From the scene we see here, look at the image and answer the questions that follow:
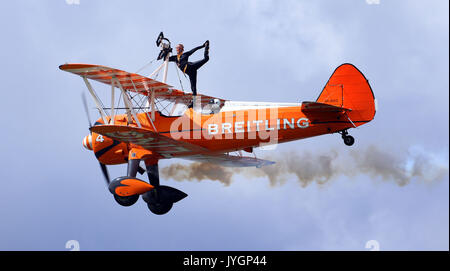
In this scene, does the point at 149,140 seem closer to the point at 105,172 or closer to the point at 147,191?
the point at 147,191

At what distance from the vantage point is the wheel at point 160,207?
68.5ft

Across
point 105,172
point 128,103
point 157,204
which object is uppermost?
point 128,103

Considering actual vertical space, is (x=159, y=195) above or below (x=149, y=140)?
below

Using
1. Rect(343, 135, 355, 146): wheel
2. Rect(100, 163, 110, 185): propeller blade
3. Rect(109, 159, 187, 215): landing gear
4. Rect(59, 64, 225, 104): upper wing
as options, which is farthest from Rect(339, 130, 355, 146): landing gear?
Rect(100, 163, 110, 185): propeller blade

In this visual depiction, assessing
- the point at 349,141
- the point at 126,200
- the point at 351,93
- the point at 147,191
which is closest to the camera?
the point at 349,141

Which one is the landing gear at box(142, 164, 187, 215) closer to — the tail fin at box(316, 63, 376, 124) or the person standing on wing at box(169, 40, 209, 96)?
the person standing on wing at box(169, 40, 209, 96)

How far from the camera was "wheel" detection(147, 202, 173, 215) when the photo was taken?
20875 millimetres

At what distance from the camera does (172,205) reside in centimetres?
2094

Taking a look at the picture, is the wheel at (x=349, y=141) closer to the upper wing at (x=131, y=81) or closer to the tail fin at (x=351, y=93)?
the tail fin at (x=351, y=93)

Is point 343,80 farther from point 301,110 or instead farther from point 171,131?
point 171,131

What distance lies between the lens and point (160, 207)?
20906 mm

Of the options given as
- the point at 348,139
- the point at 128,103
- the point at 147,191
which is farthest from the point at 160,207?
the point at 348,139

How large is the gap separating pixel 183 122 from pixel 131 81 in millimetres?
1602

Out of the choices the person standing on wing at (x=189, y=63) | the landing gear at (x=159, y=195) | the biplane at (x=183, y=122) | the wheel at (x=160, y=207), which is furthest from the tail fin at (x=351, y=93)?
the wheel at (x=160, y=207)
